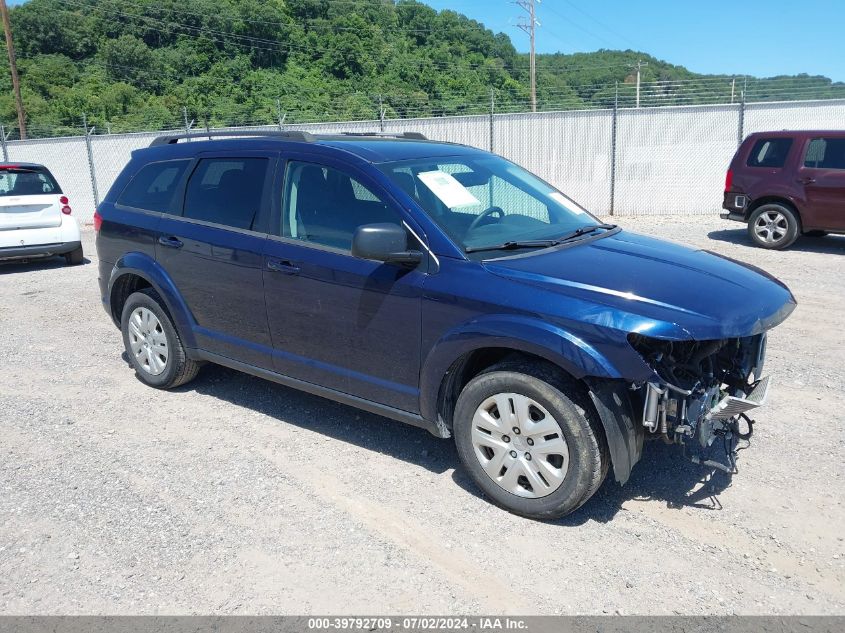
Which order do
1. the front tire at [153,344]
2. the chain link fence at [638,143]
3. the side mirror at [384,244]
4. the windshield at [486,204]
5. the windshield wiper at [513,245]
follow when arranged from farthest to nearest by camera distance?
1. the chain link fence at [638,143]
2. the front tire at [153,344]
3. the windshield at [486,204]
4. the windshield wiper at [513,245]
5. the side mirror at [384,244]

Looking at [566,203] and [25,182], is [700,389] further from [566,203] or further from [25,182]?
[25,182]

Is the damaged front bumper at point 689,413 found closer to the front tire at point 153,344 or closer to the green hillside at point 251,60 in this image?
the front tire at point 153,344

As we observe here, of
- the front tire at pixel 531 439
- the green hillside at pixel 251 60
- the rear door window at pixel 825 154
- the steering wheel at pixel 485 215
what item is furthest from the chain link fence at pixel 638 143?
the green hillside at pixel 251 60

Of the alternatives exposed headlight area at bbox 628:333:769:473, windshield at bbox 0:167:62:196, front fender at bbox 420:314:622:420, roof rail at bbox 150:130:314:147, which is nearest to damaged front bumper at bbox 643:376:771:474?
exposed headlight area at bbox 628:333:769:473

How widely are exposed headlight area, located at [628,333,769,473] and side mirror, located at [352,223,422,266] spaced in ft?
4.06

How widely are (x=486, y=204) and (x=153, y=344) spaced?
2903mm

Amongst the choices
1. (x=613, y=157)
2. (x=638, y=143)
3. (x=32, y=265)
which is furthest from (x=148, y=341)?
(x=638, y=143)

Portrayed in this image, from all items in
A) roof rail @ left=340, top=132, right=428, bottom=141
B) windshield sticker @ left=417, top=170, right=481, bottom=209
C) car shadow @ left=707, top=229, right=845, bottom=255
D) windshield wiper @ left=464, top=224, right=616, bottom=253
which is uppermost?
roof rail @ left=340, top=132, right=428, bottom=141

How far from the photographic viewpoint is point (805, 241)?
38.3 ft

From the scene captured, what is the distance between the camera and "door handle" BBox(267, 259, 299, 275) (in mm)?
4277

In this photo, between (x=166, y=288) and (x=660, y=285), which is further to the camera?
(x=166, y=288)

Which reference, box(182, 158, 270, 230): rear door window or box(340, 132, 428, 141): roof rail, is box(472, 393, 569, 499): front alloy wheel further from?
box(340, 132, 428, 141): roof rail

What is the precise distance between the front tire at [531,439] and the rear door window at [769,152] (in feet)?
30.9

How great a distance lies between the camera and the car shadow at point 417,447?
12.6 ft
